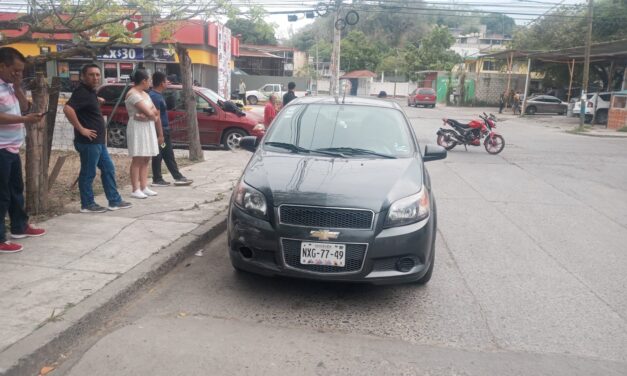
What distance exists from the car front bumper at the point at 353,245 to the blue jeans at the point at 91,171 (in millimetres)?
2781

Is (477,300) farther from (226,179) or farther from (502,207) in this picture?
(226,179)

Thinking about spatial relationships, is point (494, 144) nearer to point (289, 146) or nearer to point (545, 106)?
point (289, 146)

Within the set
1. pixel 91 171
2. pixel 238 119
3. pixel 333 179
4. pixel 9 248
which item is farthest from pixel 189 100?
pixel 333 179

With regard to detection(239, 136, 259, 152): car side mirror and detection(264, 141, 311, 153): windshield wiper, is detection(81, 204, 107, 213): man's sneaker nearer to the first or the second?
detection(239, 136, 259, 152): car side mirror

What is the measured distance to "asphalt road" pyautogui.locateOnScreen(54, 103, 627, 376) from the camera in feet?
11.4

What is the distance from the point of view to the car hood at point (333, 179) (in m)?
4.21

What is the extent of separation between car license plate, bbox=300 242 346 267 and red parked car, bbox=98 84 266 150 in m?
8.79

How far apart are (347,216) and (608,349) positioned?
6.81 ft

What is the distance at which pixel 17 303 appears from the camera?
3.84m

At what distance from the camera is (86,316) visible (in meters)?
3.75

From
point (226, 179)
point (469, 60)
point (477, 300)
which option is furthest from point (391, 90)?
point (477, 300)

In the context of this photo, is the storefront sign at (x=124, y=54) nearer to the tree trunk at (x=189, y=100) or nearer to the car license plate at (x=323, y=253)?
the tree trunk at (x=189, y=100)

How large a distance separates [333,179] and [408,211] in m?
0.67

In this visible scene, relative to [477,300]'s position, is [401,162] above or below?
above
